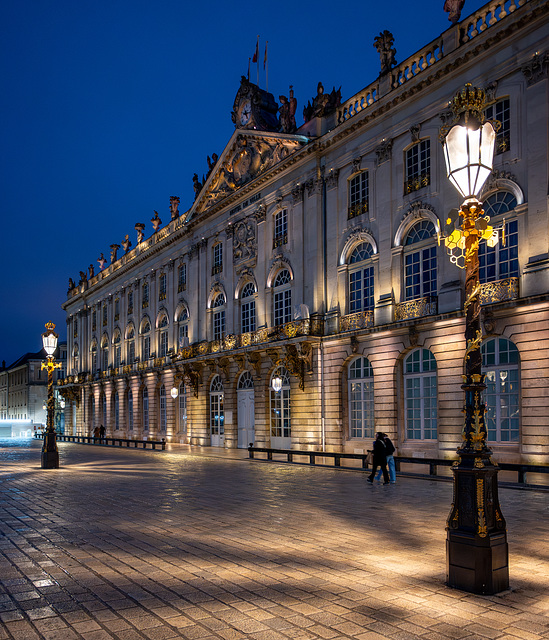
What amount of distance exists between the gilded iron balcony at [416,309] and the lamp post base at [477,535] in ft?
55.1

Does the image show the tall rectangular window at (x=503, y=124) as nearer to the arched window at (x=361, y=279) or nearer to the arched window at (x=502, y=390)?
the arched window at (x=502, y=390)

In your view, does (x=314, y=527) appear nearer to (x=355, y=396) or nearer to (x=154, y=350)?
(x=355, y=396)

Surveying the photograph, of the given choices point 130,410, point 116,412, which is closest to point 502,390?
point 130,410

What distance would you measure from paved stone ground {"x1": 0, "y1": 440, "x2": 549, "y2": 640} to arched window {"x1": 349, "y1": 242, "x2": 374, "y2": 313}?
12.6 meters

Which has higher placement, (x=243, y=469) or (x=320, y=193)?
(x=320, y=193)

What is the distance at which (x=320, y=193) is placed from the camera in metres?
30.2

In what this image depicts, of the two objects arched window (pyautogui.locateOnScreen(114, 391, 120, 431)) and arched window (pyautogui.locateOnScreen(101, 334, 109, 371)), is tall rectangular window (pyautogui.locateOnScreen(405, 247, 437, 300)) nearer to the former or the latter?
arched window (pyautogui.locateOnScreen(114, 391, 120, 431))

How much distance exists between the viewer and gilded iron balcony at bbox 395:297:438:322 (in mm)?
23281

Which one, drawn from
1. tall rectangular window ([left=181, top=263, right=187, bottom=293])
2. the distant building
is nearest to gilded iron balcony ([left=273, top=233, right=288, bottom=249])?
tall rectangular window ([left=181, top=263, right=187, bottom=293])

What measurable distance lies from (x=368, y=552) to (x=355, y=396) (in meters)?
18.7

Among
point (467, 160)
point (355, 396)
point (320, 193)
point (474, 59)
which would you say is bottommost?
point (355, 396)

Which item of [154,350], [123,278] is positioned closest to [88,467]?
[154,350]

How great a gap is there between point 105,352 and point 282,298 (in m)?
31.2

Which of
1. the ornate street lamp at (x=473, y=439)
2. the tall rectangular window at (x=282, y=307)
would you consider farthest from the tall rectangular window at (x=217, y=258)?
the ornate street lamp at (x=473, y=439)
